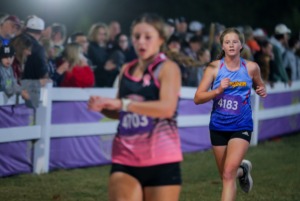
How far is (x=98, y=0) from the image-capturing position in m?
28.7

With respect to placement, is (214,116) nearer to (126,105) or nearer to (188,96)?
(126,105)

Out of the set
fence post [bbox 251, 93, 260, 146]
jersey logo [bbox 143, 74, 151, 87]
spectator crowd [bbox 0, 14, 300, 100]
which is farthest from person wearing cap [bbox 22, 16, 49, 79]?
fence post [bbox 251, 93, 260, 146]

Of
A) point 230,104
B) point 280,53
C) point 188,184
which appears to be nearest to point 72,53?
point 188,184

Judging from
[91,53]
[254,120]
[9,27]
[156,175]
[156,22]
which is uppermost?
[156,22]

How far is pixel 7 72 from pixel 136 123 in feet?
18.3

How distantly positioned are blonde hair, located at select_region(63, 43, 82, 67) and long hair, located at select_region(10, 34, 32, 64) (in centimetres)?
108

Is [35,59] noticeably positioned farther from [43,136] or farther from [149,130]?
[149,130]

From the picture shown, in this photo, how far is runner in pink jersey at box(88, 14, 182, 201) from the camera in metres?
6.07

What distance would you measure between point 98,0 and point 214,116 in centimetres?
2016

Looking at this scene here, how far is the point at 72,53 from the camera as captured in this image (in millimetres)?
12812

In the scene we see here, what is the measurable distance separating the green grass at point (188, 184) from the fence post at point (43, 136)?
0.67 ft

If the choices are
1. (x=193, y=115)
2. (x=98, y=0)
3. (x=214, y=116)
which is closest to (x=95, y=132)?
(x=193, y=115)

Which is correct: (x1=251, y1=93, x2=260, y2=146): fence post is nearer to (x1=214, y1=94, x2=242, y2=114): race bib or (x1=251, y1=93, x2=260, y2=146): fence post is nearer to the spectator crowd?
the spectator crowd

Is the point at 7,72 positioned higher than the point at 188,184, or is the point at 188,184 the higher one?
the point at 7,72
